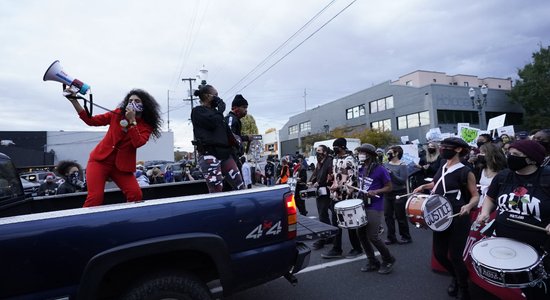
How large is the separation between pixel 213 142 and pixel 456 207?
9.23 ft

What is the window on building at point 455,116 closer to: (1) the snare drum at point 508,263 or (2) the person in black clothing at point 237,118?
(2) the person in black clothing at point 237,118

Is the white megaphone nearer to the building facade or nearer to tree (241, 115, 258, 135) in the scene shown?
the building facade

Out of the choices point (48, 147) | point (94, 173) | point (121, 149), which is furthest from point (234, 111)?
point (48, 147)

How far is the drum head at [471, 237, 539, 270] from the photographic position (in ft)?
8.66

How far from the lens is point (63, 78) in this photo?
9.88 ft

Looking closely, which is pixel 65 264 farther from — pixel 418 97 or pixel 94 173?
pixel 418 97

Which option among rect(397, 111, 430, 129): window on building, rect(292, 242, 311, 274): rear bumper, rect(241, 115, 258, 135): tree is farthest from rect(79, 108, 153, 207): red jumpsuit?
rect(241, 115, 258, 135): tree

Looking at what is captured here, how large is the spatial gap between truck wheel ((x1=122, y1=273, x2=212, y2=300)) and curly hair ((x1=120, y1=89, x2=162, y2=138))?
184 centimetres

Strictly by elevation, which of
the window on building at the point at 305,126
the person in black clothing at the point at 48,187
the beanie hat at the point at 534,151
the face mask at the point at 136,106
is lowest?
the person in black clothing at the point at 48,187

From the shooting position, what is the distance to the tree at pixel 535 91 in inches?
1435

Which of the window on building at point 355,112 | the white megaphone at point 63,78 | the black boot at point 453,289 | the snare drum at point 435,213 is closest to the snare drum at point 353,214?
the snare drum at point 435,213

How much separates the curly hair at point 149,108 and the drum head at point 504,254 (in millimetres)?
3394

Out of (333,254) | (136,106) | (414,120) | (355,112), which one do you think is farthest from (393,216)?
(355,112)

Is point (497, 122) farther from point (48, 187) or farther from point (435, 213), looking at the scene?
point (48, 187)
